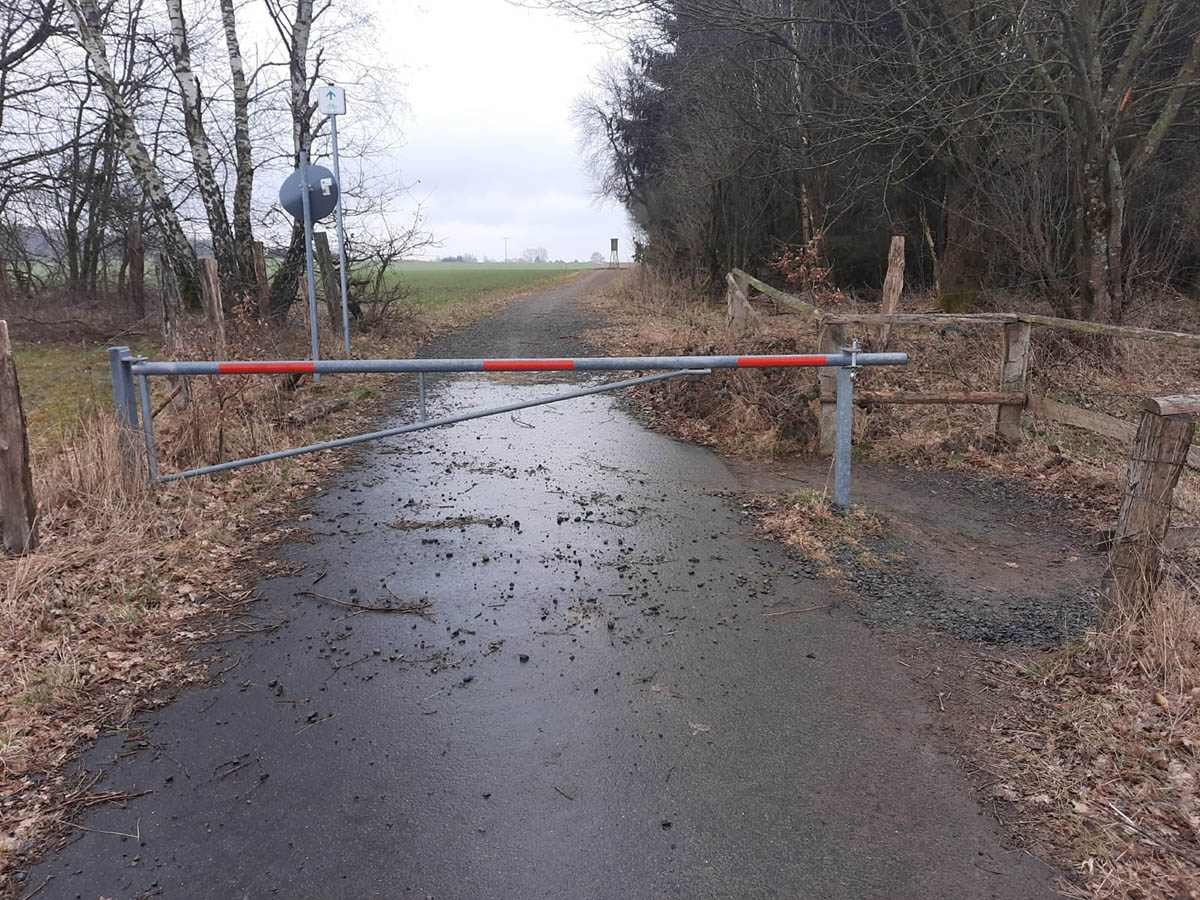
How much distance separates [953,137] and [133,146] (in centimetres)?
1328

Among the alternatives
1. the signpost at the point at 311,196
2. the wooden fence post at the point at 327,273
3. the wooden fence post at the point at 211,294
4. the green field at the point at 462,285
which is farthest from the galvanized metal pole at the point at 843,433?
the green field at the point at 462,285

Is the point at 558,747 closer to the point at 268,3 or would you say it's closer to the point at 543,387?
the point at 543,387

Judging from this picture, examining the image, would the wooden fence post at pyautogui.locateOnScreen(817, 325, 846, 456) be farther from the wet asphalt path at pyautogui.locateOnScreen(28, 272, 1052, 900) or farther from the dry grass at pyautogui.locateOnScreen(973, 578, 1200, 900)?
the dry grass at pyautogui.locateOnScreen(973, 578, 1200, 900)

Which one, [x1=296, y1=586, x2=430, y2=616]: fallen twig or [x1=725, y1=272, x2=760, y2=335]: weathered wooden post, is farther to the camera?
[x1=725, y1=272, x2=760, y2=335]: weathered wooden post

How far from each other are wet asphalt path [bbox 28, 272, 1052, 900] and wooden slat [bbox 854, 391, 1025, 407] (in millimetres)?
2978

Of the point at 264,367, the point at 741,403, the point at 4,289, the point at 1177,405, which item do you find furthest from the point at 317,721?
the point at 4,289

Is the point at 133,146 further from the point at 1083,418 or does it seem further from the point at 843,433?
the point at 1083,418

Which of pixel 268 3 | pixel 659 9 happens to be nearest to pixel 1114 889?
pixel 659 9

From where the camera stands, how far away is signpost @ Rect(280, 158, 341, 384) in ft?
37.4

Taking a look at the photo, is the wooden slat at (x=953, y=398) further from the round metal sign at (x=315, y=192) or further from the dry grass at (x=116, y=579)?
the round metal sign at (x=315, y=192)

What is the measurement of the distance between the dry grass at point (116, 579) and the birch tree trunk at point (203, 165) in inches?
279

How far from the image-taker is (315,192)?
11656 mm

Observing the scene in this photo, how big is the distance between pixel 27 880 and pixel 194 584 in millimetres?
2515

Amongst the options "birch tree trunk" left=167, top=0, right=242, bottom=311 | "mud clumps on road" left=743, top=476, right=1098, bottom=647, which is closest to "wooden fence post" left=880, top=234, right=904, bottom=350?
"mud clumps on road" left=743, top=476, right=1098, bottom=647
